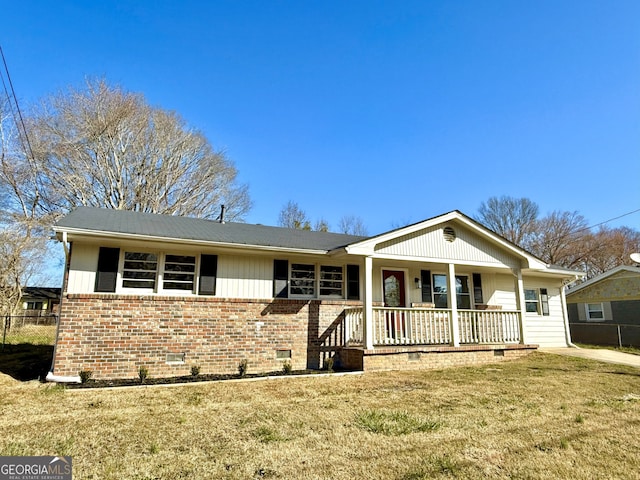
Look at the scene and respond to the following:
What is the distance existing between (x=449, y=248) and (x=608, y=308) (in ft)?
42.6

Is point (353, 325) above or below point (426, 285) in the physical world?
below

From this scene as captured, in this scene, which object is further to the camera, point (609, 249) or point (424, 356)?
point (609, 249)

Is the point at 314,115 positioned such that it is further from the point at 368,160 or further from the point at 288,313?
the point at 288,313

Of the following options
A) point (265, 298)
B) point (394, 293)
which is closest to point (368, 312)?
point (394, 293)

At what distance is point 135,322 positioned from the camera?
8.54 m

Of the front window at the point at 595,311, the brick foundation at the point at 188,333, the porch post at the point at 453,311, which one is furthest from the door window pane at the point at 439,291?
the front window at the point at 595,311

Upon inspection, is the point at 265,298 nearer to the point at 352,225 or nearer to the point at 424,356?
the point at 424,356

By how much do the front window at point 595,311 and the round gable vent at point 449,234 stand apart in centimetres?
1303

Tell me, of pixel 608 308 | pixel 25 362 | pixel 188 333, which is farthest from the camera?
pixel 608 308

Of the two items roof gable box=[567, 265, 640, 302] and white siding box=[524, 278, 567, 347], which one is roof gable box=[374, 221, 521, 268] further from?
roof gable box=[567, 265, 640, 302]

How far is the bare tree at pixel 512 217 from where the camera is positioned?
1331 inches

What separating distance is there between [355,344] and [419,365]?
1721 mm

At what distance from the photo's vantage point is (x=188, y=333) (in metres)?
8.92

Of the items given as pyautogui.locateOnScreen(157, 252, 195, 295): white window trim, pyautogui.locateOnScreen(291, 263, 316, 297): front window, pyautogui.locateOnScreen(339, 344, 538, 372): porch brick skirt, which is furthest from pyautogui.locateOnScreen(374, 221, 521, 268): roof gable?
pyautogui.locateOnScreen(157, 252, 195, 295): white window trim
